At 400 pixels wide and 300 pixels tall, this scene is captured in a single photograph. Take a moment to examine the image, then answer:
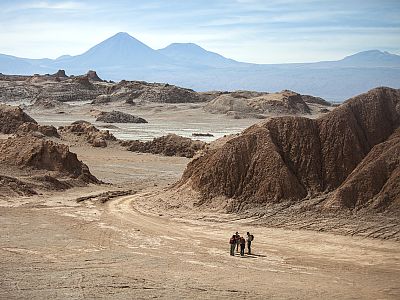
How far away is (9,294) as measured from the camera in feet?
50.3

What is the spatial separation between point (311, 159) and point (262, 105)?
258ft

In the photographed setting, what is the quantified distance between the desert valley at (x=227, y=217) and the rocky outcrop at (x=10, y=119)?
→ 65.7 feet

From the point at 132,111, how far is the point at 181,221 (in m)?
87.9

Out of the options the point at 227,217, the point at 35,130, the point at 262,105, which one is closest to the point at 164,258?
the point at 227,217

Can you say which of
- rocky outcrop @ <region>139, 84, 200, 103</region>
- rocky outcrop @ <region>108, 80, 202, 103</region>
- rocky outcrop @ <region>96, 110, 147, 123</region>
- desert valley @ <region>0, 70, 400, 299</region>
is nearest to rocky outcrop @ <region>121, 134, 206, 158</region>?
desert valley @ <region>0, 70, 400, 299</region>

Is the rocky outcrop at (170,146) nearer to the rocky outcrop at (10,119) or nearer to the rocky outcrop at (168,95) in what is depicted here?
the rocky outcrop at (10,119)

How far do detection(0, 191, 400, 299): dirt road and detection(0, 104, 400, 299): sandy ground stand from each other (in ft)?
0.09

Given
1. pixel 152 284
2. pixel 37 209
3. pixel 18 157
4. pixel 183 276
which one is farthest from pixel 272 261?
pixel 18 157

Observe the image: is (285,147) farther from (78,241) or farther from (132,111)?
(132,111)

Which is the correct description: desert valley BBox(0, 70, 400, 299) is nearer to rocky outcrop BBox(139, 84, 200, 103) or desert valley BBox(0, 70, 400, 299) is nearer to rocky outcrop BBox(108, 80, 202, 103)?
rocky outcrop BBox(139, 84, 200, 103)

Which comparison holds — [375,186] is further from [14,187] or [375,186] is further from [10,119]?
[10,119]

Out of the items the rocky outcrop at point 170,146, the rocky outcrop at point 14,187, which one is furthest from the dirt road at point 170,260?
the rocky outcrop at point 170,146

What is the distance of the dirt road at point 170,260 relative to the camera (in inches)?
639

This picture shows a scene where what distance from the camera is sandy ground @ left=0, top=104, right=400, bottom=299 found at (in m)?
16.2
